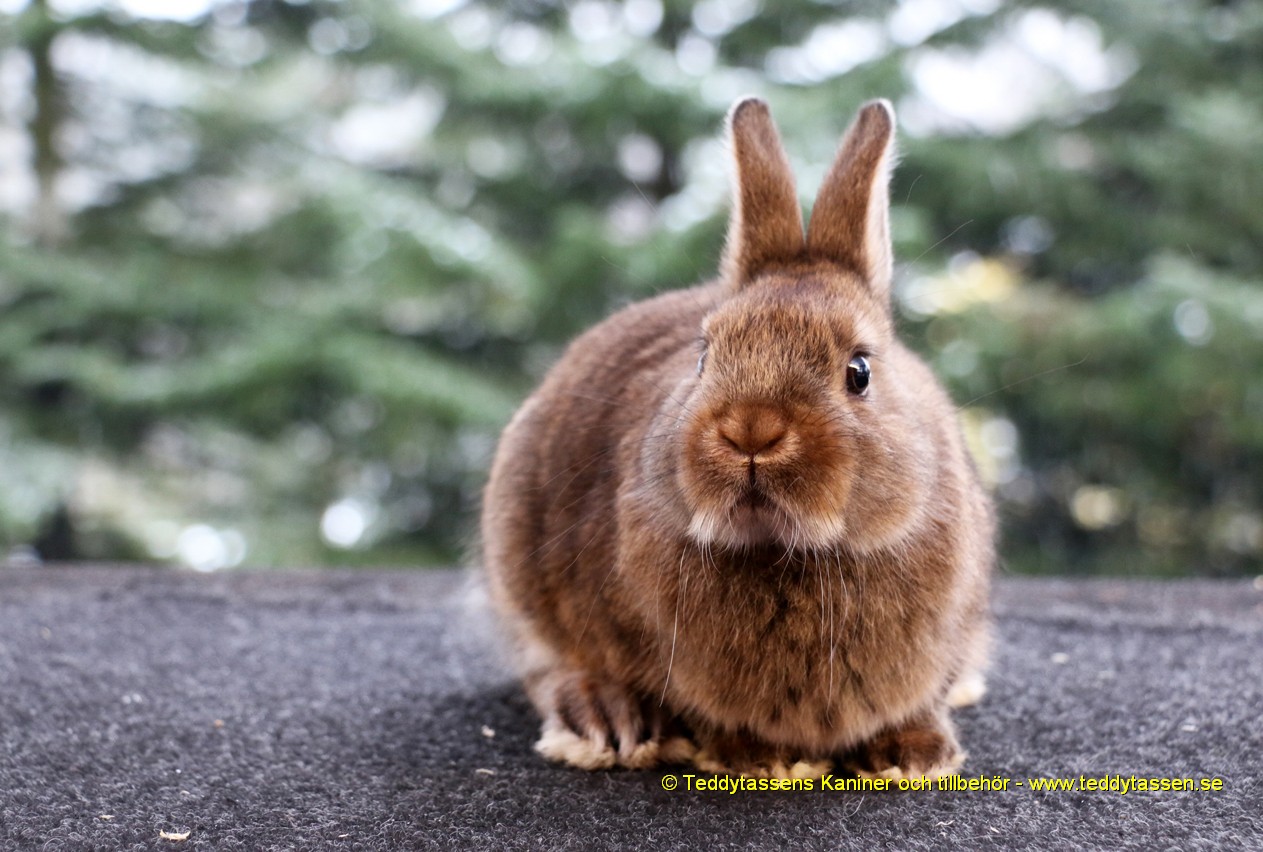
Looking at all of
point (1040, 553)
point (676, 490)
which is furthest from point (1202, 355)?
point (676, 490)

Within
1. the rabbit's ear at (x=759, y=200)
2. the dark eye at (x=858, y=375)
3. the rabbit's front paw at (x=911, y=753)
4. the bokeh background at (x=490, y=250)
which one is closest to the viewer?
the dark eye at (x=858, y=375)

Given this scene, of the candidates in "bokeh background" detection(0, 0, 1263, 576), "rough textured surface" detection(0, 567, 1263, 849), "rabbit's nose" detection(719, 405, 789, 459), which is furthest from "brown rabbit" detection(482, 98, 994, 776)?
"bokeh background" detection(0, 0, 1263, 576)

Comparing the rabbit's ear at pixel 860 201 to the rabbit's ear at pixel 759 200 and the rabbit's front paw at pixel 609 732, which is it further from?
the rabbit's front paw at pixel 609 732

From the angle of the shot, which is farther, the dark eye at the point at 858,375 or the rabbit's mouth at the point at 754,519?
the dark eye at the point at 858,375

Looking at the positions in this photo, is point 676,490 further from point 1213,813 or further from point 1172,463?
point 1172,463

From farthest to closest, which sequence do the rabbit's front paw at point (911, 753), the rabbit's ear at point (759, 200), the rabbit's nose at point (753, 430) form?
1. the rabbit's ear at point (759, 200)
2. the rabbit's front paw at point (911, 753)
3. the rabbit's nose at point (753, 430)

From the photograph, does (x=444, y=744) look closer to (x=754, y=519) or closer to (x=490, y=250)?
(x=754, y=519)

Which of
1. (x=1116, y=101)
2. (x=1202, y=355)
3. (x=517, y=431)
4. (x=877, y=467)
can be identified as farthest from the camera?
(x=1116, y=101)

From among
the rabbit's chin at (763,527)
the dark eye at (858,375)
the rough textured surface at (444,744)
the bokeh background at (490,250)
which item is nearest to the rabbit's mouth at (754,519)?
the rabbit's chin at (763,527)
